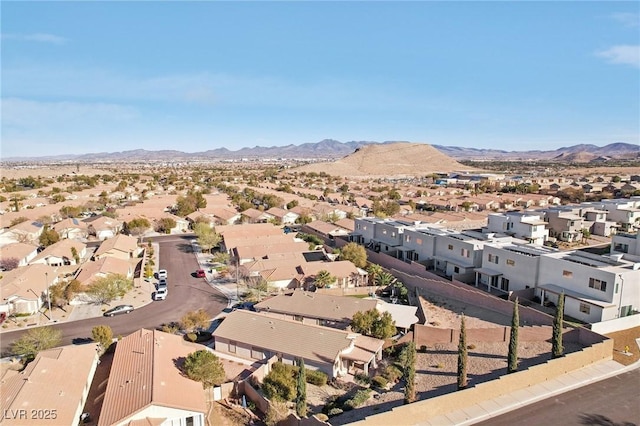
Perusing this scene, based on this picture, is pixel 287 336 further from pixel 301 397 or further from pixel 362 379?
pixel 301 397

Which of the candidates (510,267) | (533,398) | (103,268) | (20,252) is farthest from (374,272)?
(20,252)

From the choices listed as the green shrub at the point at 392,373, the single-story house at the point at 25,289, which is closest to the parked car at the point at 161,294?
the single-story house at the point at 25,289

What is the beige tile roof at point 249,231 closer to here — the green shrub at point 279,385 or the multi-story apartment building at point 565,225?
the green shrub at point 279,385

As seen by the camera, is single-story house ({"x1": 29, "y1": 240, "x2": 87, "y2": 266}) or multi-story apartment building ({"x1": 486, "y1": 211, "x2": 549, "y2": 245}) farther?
multi-story apartment building ({"x1": 486, "y1": 211, "x2": 549, "y2": 245})

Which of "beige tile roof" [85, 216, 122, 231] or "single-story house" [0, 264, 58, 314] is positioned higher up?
"beige tile roof" [85, 216, 122, 231]

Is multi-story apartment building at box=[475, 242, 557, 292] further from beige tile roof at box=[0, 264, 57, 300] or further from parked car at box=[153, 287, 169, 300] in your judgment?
beige tile roof at box=[0, 264, 57, 300]

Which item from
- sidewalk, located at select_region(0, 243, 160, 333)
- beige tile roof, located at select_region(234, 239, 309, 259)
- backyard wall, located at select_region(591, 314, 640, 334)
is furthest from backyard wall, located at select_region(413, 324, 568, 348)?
sidewalk, located at select_region(0, 243, 160, 333)
